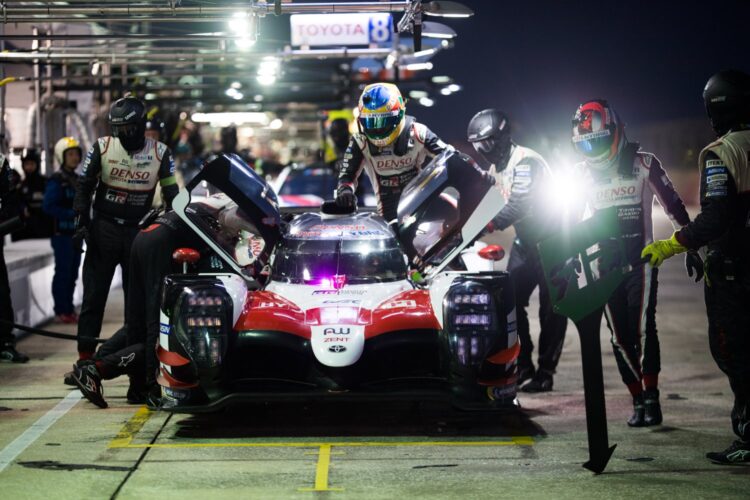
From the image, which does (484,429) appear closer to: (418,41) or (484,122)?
(484,122)

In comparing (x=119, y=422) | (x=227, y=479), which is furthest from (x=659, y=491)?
(x=119, y=422)

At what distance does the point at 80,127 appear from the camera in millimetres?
19844

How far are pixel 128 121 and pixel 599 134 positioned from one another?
3649 millimetres

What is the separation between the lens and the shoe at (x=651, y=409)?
7805mm

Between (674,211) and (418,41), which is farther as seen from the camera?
(418,41)

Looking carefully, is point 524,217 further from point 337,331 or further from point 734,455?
point 734,455

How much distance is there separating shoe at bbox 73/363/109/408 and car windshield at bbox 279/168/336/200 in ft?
34.0

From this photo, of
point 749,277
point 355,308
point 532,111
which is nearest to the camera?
point 749,277

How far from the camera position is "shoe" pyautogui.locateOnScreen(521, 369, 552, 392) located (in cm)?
923

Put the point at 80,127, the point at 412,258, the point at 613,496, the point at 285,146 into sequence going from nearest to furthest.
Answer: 1. the point at 613,496
2. the point at 412,258
3. the point at 80,127
4. the point at 285,146

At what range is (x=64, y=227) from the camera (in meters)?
13.3

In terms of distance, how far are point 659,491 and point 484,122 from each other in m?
4.15

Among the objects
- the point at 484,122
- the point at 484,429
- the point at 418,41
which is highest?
the point at 418,41

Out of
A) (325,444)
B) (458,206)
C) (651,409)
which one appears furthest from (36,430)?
(651,409)
